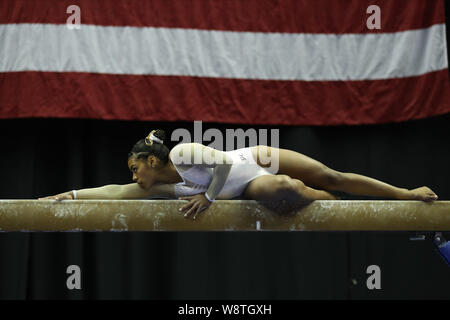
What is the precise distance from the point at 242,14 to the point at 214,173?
2.00 m

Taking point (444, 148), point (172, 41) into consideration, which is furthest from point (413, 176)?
point (172, 41)

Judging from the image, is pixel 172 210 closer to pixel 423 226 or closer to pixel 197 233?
pixel 423 226

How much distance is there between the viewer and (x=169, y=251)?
4.71 m

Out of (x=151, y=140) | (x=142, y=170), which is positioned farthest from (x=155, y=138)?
(x=142, y=170)

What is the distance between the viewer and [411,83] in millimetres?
4602

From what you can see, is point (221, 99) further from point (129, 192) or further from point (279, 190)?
point (279, 190)

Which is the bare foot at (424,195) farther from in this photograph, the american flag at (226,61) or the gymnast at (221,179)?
the american flag at (226,61)

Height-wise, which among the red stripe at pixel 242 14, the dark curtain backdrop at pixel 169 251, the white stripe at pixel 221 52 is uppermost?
the red stripe at pixel 242 14

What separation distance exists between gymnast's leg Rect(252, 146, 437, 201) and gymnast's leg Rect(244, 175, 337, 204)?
169 millimetres

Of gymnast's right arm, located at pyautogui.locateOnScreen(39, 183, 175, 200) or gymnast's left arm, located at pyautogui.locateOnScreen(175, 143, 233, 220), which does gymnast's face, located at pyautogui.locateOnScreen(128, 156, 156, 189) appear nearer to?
gymnast's right arm, located at pyautogui.locateOnScreen(39, 183, 175, 200)

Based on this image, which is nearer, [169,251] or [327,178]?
[327,178]

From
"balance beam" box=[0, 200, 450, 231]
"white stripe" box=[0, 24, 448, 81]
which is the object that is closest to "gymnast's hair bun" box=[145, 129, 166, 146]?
"balance beam" box=[0, 200, 450, 231]

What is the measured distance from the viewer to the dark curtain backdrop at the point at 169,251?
15.2 feet

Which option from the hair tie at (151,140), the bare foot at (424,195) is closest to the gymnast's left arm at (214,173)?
the hair tie at (151,140)
